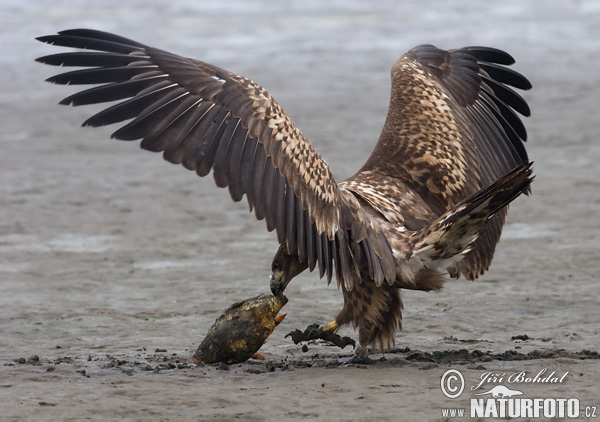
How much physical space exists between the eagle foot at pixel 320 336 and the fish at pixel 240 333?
22 cm

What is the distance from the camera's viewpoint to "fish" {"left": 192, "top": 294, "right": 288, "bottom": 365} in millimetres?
6238

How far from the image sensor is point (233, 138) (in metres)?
5.78

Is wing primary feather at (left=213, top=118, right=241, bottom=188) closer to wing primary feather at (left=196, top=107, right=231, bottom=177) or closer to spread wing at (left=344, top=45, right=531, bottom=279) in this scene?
wing primary feather at (left=196, top=107, right=231, bottom=177)

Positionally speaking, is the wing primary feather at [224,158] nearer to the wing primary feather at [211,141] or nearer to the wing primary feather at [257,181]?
the wing primary feather at [211,141]

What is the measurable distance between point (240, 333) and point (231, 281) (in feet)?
7.19

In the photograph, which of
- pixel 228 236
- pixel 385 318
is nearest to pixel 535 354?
pixel 385 318

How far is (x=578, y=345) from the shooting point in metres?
6.54

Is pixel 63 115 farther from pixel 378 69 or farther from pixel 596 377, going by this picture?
pixel 596 377

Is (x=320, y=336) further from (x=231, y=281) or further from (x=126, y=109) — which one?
(x=231, y=281)

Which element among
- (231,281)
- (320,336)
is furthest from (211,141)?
(231,281)

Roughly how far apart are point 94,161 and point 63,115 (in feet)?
9.35

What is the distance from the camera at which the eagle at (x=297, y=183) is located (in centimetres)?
566

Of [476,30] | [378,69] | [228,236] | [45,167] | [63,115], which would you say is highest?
[476,30]

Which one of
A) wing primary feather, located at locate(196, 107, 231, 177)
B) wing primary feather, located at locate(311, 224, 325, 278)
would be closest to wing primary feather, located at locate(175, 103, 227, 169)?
wing primary feather, located at locate(196, 107, 231, 177)
